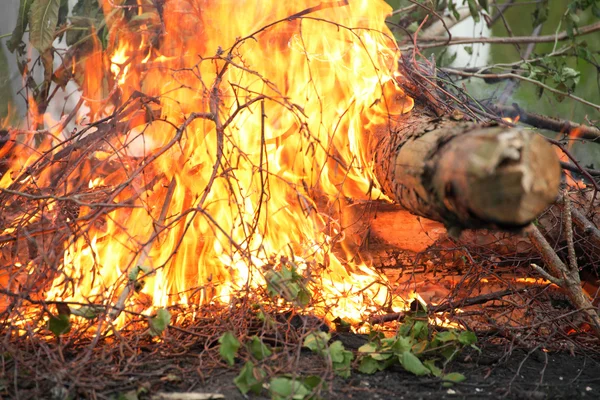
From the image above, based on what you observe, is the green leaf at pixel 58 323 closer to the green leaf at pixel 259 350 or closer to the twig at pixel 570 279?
the green leaf at pixel 259 350

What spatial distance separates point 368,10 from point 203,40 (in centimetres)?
85

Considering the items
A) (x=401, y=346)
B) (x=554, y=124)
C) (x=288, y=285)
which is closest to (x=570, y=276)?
(x=401, y=346)

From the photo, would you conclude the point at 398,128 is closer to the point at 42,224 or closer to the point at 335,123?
the point at 335,123

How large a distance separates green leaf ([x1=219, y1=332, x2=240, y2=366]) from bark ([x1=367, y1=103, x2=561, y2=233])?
2.66 ft

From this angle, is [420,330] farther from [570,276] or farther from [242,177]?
[242,177]

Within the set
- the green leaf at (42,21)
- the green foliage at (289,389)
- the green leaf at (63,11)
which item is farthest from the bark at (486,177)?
the green leaf at (63,11)

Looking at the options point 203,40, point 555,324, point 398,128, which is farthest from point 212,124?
point 555,324

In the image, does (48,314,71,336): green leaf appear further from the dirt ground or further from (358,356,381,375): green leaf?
(358,356,381,375): green leaf

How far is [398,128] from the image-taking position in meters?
2.94

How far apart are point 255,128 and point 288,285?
0.97 metres

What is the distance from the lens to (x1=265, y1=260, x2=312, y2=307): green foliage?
2.32 m

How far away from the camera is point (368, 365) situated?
→ 2.35m

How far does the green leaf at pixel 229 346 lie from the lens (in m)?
2.21

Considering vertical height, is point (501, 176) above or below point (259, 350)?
above
